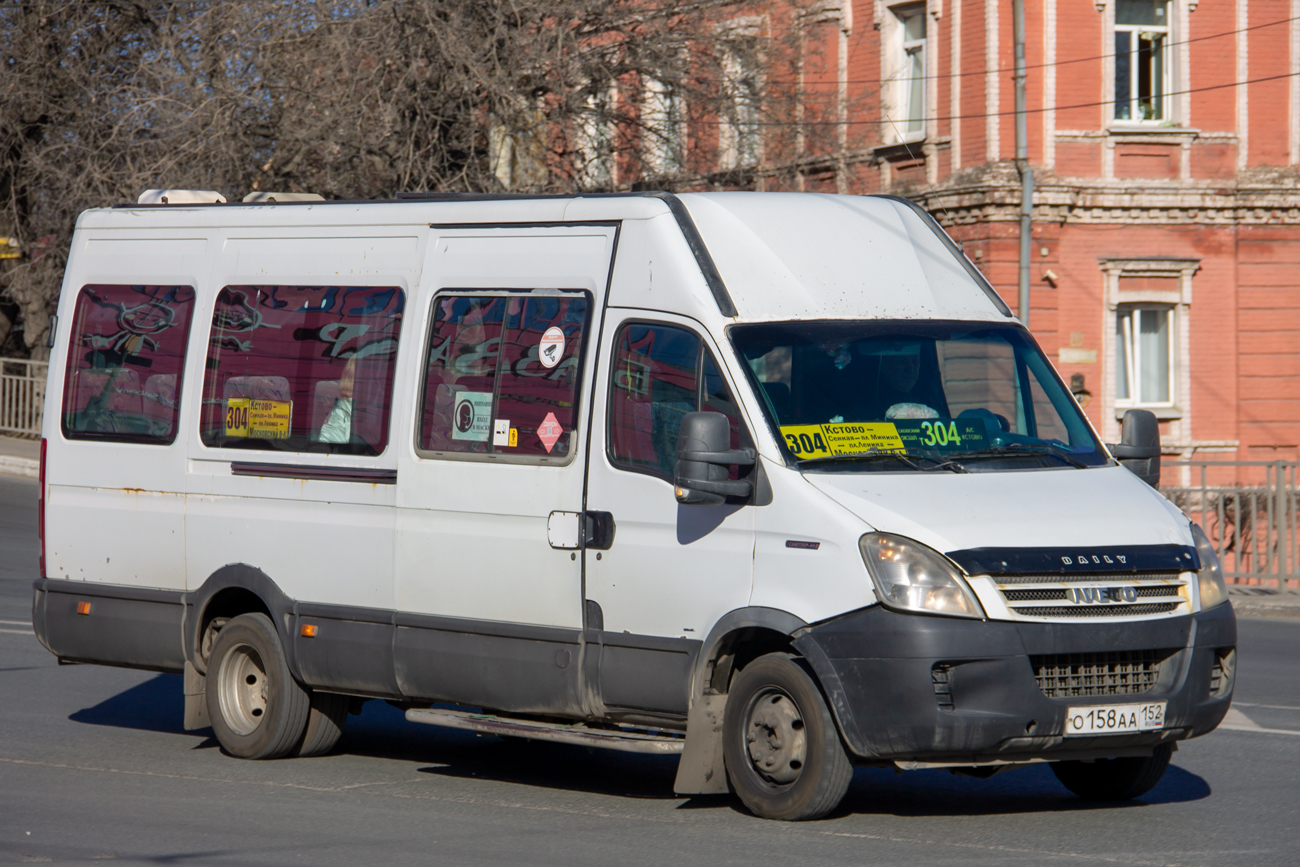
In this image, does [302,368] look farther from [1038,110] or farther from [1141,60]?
[1141,60]

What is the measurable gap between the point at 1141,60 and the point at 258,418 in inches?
802

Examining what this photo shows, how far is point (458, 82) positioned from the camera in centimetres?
2205

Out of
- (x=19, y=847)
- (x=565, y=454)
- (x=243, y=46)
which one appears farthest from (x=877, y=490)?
(x=243, y=46)

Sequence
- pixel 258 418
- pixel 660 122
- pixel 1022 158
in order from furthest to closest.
A: pixel 1022 158, pixel 660 122, pixel 258 418

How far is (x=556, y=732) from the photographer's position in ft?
24.8

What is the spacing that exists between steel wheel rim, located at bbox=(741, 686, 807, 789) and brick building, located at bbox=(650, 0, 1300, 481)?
63.2ft

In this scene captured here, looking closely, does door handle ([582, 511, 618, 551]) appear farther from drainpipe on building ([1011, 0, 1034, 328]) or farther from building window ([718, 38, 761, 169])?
drainpipe on building ([1011, 0, 1034, 328])

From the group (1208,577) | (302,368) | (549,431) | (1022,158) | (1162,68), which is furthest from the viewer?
(1162,68)

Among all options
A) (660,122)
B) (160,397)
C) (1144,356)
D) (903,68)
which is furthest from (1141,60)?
(160,397)

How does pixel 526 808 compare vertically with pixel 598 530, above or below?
below

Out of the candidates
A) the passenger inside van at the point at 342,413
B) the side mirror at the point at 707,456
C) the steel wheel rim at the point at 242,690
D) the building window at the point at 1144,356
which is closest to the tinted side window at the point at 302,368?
the passenger inside van at the point at 342,413

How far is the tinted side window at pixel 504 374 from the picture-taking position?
308 inches

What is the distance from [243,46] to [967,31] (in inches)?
397

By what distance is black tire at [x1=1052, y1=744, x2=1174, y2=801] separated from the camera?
757 centimetres
